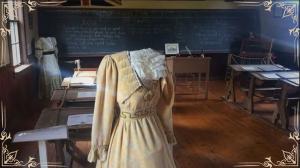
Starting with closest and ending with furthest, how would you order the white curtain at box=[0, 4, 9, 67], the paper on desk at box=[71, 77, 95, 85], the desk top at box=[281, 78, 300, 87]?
1. the white curtain at box=[0, 4, 9, 67]
2. the desk top at box=[281, 78, 300, 87]
3. the paper on desk at box=[71, 77, 95, 85]

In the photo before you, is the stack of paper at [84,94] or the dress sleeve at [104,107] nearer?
the dress sleeve at [104,107]

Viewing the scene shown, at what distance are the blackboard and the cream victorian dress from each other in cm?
33

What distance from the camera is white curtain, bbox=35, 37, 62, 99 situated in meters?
1.40

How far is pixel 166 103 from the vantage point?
4.05ft

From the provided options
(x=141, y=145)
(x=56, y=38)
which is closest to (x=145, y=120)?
(x=141, y=145)

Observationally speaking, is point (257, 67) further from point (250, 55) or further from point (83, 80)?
point (83, 80)

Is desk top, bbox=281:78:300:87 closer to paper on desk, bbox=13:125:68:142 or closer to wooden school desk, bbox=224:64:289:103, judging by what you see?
wooden school desk, bbox=224:64:289:103

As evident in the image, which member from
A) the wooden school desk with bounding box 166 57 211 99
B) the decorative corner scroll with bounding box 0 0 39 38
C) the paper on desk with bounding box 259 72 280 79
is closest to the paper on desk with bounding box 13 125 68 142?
the decorative corner scroll with bounding box 0 0 39 38

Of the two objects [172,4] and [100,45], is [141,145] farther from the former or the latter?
[172,4]

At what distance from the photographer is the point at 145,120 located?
1174 millimetres

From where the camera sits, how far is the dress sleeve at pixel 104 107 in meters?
1.10

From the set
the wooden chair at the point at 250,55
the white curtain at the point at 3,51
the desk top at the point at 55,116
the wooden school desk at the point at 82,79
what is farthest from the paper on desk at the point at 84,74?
the wooden chair at the point at 250,55

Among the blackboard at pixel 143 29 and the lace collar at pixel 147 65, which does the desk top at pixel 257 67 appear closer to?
the blackboard at pixel 143 29

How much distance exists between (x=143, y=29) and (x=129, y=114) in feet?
1.75
